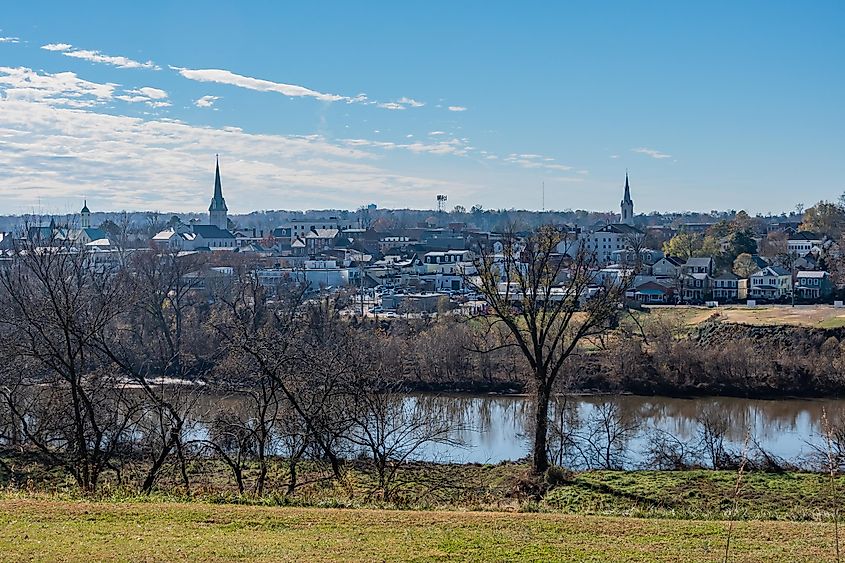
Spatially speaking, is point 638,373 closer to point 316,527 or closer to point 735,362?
point 735,362

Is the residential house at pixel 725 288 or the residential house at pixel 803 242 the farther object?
→ the residential house at pixel 803 242

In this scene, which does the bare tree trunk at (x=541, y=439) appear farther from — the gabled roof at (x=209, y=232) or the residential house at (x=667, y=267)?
the gabled roof at (x=209, y=232)

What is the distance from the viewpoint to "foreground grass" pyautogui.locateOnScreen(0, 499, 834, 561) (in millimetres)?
7434

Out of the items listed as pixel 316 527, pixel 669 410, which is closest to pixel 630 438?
pixel 669 410

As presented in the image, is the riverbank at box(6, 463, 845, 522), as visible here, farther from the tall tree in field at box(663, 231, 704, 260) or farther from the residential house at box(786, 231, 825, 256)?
the residential house at box(786, 231, 825, 256)

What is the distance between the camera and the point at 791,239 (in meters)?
77.6

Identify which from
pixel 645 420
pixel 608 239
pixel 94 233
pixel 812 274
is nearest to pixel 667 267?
pixel 812 274

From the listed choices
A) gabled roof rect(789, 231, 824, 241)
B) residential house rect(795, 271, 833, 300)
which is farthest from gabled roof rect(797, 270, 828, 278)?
gabled roof rect(789, 231, 824, 241)

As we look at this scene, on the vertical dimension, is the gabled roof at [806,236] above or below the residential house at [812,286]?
above

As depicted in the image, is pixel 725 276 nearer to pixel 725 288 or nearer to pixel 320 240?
pixel 725 288

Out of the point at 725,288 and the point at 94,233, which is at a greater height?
the point at 94,233

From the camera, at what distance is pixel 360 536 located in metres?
8.17

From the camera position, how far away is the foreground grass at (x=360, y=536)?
743cm

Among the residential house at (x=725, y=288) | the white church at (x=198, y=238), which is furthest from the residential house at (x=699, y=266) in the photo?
the white church at (x=198, y=238)
